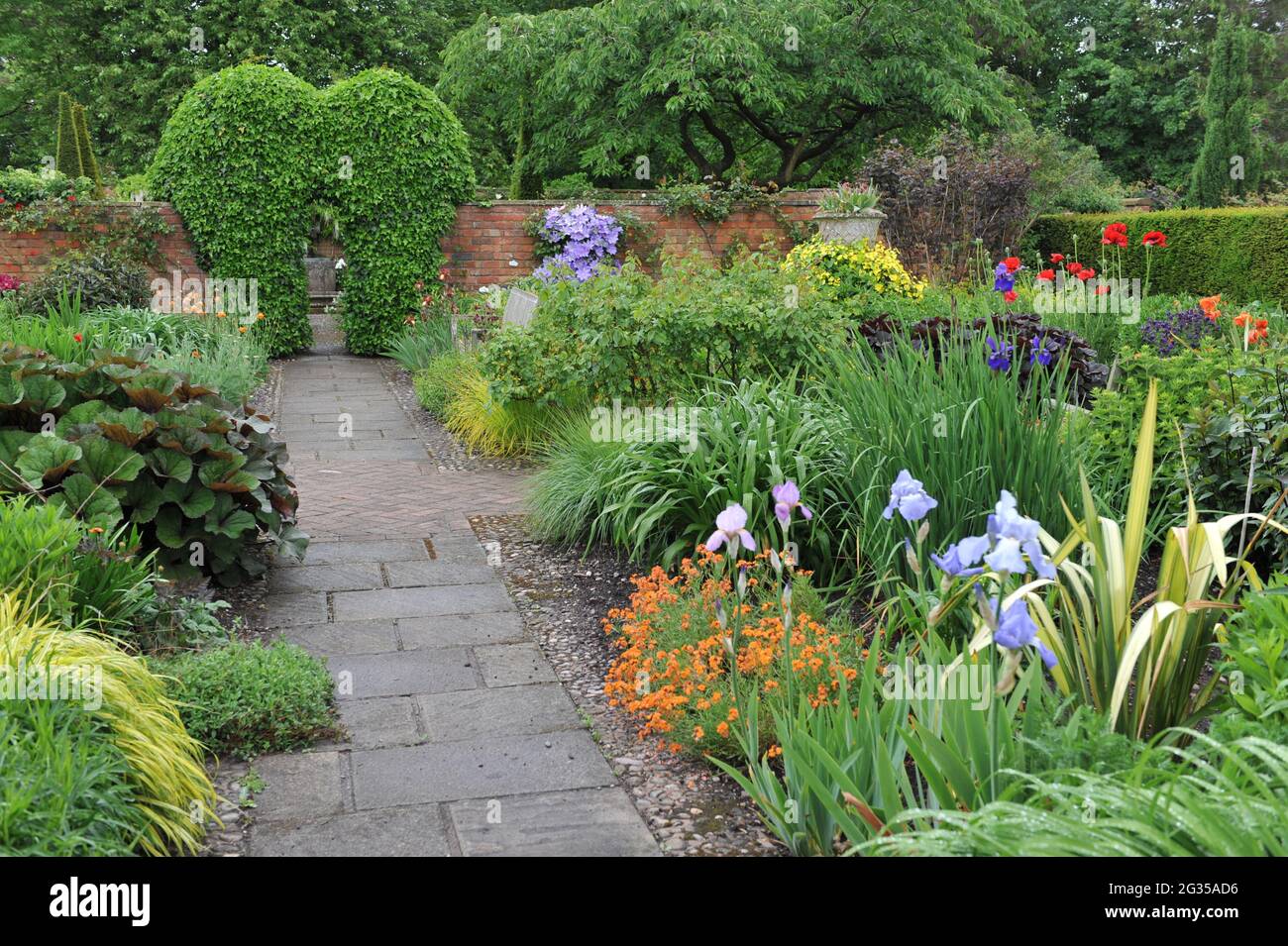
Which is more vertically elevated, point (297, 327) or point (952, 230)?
point (952, 230)

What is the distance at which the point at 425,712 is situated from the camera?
359cm

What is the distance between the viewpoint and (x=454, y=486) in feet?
22.6

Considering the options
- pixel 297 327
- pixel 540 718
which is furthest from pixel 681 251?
pixel 540 718

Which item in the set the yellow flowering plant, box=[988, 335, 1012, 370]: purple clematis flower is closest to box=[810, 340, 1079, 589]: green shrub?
box=[988, 335, 1012, 370]: purple clematis flower

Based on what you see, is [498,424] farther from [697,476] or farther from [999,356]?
[999,356]

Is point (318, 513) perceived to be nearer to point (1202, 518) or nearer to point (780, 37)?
point (1202, 518)

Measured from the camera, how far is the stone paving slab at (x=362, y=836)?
2.73m

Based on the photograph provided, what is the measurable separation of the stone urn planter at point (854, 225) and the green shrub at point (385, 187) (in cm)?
438

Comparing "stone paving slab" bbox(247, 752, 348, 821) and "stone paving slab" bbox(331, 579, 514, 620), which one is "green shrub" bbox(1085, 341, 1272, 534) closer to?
"stone paving slab" bbox(331, 579, 514, 620)

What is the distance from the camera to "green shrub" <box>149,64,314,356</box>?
40.0ft

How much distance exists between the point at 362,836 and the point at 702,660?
1179mm

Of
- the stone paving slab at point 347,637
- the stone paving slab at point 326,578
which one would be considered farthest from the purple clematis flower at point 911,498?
the stone paving slab at point 326,578

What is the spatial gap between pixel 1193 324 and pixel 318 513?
6.11 meters

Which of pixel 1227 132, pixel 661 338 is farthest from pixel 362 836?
pixel 1227 132
